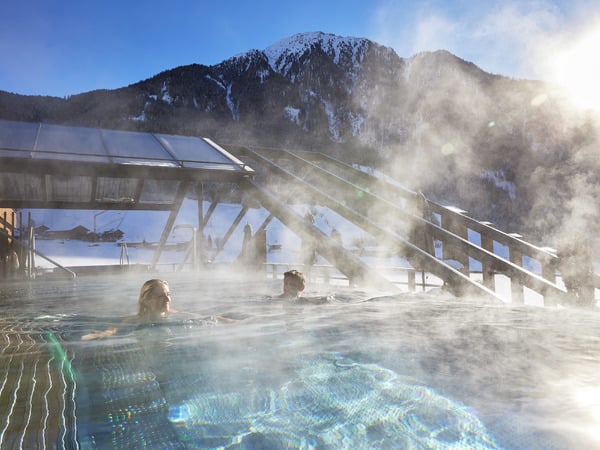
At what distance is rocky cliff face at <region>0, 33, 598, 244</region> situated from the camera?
5047 cm

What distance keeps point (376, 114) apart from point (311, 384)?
314 feet

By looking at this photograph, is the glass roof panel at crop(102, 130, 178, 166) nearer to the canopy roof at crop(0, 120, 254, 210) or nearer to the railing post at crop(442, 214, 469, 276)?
the canopy roof at crop(0, 120, 254, 210)

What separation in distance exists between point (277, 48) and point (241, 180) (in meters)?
138

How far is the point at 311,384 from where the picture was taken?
1.96 meters

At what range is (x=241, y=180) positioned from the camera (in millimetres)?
8188

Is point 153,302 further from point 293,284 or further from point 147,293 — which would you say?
point 293,284

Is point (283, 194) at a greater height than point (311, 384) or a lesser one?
greater

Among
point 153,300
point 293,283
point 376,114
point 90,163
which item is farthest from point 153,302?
point 376,114

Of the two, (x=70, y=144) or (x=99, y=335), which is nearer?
(x=99, y=335)

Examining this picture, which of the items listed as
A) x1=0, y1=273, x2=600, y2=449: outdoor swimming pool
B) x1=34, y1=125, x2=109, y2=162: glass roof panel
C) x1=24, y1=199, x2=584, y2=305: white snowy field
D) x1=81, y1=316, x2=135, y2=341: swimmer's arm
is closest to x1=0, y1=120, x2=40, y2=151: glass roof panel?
x1=34, y1=125, x2=109, y2=162: glass roof panel

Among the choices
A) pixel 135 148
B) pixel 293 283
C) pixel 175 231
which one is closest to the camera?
pixel 293 283

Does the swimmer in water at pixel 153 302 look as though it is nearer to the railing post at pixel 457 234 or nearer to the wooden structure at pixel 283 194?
the wooden structure at pixel 283 194

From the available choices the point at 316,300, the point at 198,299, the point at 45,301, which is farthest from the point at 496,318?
the point at 45,301

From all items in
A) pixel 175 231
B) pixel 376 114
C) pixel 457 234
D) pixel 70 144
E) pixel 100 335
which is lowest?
pixel 100 335
